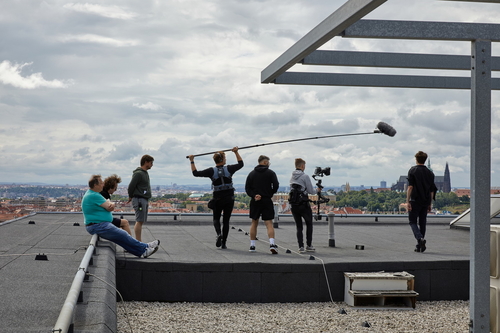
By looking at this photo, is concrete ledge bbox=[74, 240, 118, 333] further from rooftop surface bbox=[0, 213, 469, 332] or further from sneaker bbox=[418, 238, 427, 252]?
sneaker bbox=[418, 238, 427, 252]

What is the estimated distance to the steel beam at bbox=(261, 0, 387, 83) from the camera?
17.8 feet

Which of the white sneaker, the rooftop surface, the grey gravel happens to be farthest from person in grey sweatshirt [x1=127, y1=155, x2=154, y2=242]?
the grey gravel

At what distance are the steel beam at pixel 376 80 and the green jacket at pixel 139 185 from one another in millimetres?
2944

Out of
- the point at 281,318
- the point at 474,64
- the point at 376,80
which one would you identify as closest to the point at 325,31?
the point at 474,64

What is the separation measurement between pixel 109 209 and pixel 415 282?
4.92 meters

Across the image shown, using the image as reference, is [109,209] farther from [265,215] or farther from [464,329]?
[464,329]

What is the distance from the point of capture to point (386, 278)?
8.49 m

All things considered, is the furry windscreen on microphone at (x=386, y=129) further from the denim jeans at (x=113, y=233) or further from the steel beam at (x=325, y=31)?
the denim jeans at (x=113, y=233)

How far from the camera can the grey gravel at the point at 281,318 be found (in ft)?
23.7

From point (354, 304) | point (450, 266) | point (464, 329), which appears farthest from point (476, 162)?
point (450, 266)

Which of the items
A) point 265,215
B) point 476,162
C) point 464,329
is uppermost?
point 476,162

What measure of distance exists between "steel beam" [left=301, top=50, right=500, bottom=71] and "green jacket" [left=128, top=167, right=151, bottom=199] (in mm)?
3754

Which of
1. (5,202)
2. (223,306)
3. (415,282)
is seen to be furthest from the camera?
(5,202)

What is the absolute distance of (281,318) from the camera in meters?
7.77
